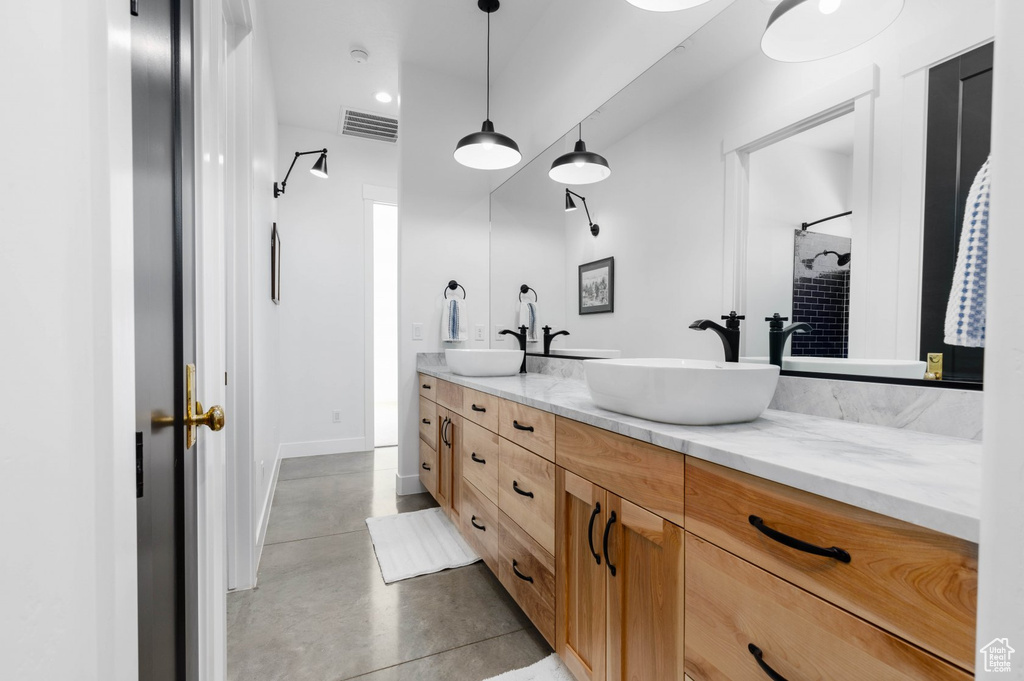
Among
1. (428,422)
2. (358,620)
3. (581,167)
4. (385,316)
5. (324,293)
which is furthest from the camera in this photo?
(385,316)

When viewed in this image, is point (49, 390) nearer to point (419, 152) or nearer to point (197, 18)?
point (197, 18)

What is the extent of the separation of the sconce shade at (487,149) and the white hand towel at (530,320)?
33.5 inches

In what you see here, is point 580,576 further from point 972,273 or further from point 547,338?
point 547,338

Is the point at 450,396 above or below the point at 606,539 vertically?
above

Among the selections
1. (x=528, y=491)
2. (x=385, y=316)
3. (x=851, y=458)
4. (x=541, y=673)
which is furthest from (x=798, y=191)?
(x=385, y=316)

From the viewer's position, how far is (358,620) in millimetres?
1691

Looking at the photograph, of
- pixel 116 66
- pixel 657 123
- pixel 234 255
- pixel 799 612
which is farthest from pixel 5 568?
pixel 657 123

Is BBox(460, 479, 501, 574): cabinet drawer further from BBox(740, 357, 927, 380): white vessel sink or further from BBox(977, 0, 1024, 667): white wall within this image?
BBox(977, 0, 1024, 667): white wall

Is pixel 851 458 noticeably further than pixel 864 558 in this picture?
Yes

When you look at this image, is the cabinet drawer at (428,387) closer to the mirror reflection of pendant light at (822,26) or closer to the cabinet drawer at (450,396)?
the cabinet drawer at (450,396)

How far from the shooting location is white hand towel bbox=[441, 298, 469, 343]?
3080mm

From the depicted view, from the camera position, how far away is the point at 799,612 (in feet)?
2.32

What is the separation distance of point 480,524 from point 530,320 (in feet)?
4.23

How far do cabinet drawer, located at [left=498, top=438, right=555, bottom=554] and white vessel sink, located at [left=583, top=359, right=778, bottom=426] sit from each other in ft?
1.46
